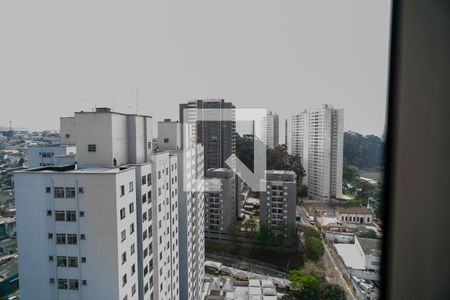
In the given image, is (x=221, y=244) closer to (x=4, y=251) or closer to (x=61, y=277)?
(x=4, y=251)

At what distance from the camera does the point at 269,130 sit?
311 inches

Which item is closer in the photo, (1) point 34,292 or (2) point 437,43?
(2) point 437,43

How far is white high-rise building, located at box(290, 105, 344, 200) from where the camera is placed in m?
7.59

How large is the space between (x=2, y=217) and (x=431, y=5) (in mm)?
4472

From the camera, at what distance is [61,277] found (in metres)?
2.73

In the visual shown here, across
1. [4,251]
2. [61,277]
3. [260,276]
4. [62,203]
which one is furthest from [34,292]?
[260,276]

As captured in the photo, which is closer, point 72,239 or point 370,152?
point 370,152

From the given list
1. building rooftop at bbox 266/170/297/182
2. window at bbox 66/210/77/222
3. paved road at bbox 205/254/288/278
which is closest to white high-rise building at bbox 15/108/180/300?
window at bbox 66/210/77/222

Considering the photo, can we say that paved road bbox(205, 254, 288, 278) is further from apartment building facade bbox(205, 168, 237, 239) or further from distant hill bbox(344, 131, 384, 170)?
distant hill bbox(344, 131, 384, 170)

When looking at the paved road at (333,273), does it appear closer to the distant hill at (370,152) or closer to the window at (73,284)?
the distant hill at (370,152)

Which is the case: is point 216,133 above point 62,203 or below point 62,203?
above

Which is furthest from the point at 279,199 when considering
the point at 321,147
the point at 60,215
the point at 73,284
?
the point at 60,215

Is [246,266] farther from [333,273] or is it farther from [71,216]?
[71,216]

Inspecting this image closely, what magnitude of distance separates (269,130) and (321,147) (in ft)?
5.73
